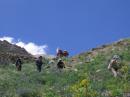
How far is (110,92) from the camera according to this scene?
23.1 meters

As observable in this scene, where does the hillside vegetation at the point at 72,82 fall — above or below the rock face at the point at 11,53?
below

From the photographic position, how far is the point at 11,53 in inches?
2019

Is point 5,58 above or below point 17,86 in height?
above

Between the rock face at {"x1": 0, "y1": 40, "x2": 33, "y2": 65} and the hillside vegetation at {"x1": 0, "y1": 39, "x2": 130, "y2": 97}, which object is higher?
the rock face at {"x1": 0, "y1": 40, "x2": 33, "y2": 65}

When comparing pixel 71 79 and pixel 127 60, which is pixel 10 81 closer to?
pixel 71 79

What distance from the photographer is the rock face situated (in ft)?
153

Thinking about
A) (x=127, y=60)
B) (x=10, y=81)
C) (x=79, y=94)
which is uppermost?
(x=127, y=60)

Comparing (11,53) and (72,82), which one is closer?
(72,82)

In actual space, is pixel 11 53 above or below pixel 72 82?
above

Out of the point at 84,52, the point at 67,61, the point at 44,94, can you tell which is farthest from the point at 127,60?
the point at 44,94

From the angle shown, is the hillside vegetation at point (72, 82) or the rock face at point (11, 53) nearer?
the hillside vegetation at point (72, 82)

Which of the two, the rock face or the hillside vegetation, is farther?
the rock face

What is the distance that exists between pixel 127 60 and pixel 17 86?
491 inches

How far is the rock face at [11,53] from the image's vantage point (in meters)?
46.7
